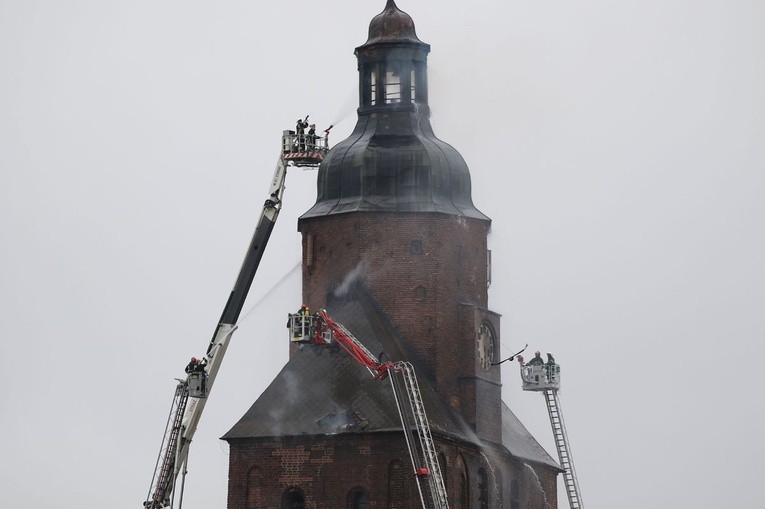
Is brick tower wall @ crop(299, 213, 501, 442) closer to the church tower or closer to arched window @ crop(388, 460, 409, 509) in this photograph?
the church tower

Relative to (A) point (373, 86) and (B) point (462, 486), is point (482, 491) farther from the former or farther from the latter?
(A) point (373, 86)

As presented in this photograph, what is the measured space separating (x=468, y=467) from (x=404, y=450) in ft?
14.7

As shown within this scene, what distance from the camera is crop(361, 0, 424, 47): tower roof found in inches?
5448

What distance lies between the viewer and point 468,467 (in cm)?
13475

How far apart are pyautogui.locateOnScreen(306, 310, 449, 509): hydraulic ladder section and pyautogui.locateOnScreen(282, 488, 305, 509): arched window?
4.74 metres

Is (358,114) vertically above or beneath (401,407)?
above

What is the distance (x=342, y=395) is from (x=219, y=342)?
19.2 feet

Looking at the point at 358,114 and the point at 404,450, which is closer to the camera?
the point at 404,450

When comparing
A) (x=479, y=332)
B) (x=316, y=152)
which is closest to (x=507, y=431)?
(x=479, y=332)

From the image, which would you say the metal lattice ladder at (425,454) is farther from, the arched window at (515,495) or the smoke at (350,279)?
the arched window at (515,495)

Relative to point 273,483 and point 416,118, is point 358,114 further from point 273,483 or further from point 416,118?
point 273,483

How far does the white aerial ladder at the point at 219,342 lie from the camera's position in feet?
442

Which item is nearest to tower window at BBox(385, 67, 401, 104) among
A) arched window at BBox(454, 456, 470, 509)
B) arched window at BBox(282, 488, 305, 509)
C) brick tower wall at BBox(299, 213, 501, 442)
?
brick tower wall at BBox(299, 213, 501, 442)

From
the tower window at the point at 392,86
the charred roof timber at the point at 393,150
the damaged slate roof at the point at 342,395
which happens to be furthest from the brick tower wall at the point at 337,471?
the tower window at the point at 392,86
